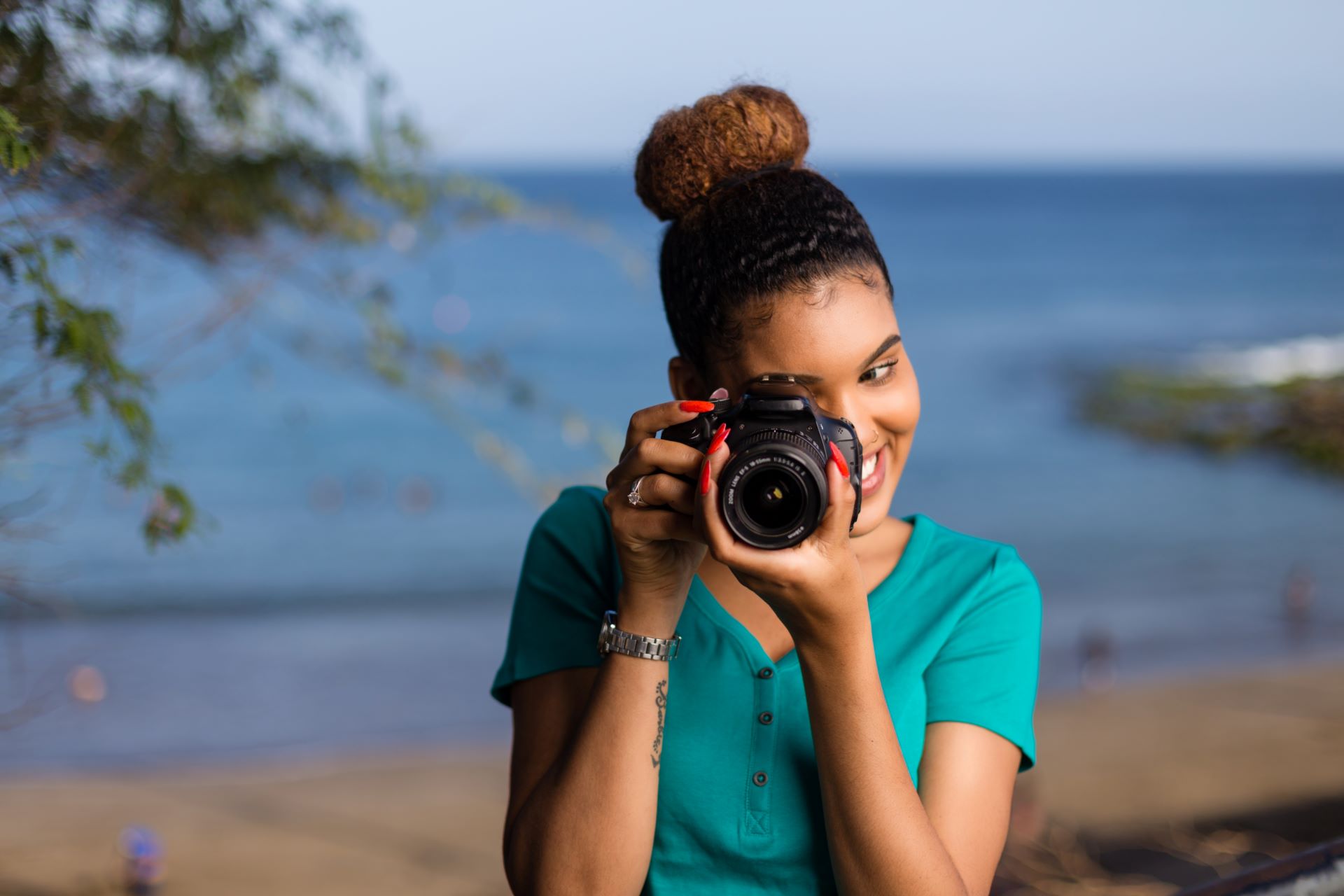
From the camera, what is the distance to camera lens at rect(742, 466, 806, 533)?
45.9 inches

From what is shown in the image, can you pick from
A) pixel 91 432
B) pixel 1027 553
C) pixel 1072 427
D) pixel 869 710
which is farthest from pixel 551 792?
pixel 1072 427

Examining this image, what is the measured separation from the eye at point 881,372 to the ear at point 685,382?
20cm

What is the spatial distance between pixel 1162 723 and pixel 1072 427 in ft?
40.1

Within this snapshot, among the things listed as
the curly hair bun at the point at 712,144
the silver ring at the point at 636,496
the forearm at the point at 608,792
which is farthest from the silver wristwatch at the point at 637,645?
the curly hair bun at the point at 712,144

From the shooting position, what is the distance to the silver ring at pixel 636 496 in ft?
4.12

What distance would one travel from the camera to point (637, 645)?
4.22 feet

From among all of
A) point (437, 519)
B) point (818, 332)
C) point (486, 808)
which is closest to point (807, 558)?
point (818, 332)

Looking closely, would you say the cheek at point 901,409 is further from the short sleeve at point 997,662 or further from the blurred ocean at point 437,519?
the blurred ocean at point 437,519

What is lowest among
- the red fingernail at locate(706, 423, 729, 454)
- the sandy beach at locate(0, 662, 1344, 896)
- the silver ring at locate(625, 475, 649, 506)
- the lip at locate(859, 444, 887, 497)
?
the sandy beach at locate(0, 662, 1344, 896)

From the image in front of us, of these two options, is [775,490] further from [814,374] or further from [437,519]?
[437,519]

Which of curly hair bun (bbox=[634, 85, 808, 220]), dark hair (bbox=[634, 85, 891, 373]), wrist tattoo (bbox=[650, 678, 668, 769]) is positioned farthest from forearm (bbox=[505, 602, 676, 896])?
curly hair bun (bbox=[634, 85, 808, 220])

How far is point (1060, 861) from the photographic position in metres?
5.23

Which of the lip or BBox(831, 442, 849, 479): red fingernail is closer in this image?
BBox(831, 442, 849, 479): red fingernail

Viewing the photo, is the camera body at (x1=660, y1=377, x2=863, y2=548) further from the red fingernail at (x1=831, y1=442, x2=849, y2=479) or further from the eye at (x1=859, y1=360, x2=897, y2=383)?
A: the eye at (x1=859, y1=360, x2=897, y2=383)
